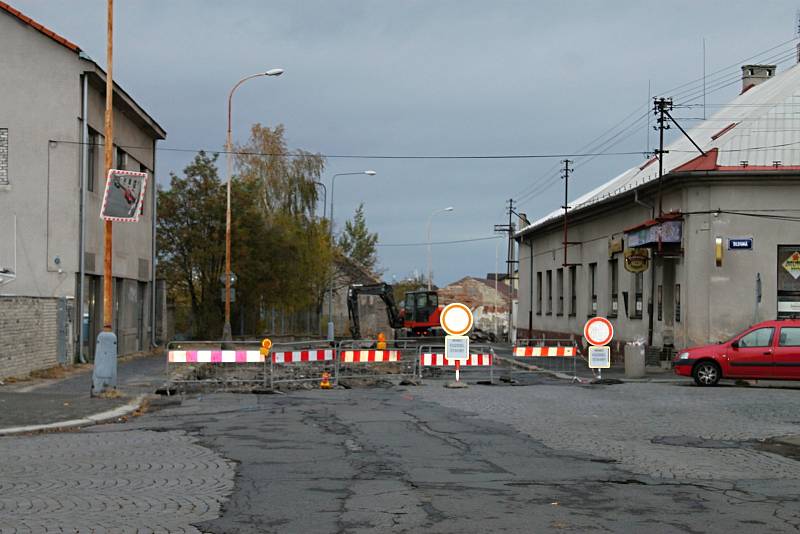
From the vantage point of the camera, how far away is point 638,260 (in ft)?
119

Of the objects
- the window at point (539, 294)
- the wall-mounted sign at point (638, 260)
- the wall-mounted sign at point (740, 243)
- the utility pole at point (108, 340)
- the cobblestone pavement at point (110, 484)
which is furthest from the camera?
the window at point (539, 294)

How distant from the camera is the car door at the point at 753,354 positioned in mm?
24781

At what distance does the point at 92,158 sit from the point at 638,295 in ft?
69.8

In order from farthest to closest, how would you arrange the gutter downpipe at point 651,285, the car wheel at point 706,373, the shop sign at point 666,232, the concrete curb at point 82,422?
the gutter downpipe at point 651,285 < the shop sign at point 666,232 < the car wheel at point 706,373 < the concrete curb at point 82,422

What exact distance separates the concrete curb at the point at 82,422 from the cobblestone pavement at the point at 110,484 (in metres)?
0.83

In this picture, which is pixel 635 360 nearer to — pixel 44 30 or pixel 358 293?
pixel 44 30

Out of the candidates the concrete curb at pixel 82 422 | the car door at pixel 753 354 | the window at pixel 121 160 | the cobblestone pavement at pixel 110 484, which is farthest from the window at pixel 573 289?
the cobblestone pavement at pixel 110 484

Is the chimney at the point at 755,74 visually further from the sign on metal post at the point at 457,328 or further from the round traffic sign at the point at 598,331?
the sign on metal post at the point at 457,328

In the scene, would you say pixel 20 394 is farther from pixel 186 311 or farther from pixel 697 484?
pixel 186 311

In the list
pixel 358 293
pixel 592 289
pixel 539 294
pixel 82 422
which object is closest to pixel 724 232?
pixel 592 289

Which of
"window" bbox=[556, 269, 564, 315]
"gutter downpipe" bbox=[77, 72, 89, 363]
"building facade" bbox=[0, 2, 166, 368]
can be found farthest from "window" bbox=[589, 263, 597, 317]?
"gutter downpipe" bbox=[77, 72, 89, 363]

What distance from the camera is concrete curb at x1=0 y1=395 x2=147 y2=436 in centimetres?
1421

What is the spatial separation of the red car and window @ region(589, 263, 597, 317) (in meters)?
21.4

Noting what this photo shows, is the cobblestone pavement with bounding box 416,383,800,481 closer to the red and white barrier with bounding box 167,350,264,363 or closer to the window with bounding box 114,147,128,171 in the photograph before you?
the red and white barrier with bounding box 167,350,264,363
